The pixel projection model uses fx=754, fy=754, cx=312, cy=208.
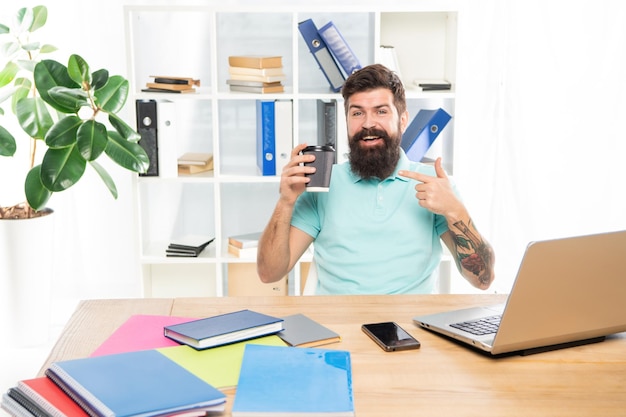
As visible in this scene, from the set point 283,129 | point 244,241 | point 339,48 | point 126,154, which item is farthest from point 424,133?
point 126,154

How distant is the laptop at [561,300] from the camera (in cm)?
144

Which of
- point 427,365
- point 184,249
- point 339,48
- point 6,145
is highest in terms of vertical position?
point 339,48

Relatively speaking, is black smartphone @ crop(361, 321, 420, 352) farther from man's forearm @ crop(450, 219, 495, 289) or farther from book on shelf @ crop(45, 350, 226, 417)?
man's forearm @ crop(450, 219, 495, 289)

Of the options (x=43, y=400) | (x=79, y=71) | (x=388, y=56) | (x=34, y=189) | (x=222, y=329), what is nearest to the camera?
(x=43, y=400)

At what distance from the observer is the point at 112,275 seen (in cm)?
426

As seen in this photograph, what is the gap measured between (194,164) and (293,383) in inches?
93.3

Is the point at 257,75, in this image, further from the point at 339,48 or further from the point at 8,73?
the point at 8,73

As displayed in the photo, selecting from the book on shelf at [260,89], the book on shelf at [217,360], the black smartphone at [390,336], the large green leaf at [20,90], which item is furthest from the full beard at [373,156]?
the large green leaf at [20,90]

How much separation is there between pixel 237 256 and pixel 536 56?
1701 millimetres

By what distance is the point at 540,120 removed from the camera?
3539mm

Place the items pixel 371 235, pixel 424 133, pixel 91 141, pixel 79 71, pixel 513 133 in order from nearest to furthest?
pixel 371 235 → pixel 91 141 → pixel 79 71 → pixel 424 133 → pixel 513 133

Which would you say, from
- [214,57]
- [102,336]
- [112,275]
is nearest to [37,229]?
[112,275]

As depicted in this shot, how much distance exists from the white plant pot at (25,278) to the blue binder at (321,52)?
1.45 meters

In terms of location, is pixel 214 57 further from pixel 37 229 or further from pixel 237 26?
pixel 37 229
